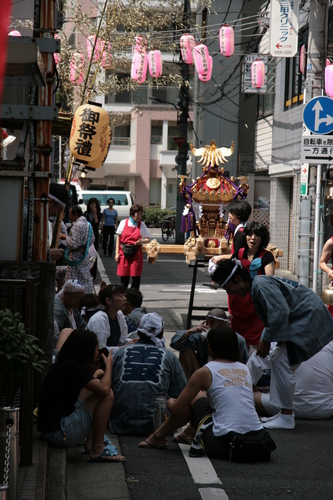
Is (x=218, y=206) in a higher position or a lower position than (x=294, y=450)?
higher

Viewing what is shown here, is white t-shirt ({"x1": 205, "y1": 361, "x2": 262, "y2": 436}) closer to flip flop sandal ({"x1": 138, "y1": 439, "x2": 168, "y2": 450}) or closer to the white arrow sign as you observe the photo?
flip flop sandal ({"x1": 138, "y1": 439, "x2": 168, "y2": 450})

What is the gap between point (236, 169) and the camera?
32.9 meters

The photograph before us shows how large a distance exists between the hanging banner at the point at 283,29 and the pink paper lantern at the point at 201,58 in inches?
190

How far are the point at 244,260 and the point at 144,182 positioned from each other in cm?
4858

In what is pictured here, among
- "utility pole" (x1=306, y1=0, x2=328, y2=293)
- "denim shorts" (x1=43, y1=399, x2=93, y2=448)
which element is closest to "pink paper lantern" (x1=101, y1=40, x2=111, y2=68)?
"utility pole" (x1=306, y1=0, x2=328, y2=293)

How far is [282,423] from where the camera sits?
21.9 ft

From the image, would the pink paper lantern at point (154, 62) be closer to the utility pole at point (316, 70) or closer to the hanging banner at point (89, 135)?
the hanging banner at point (89, 135)

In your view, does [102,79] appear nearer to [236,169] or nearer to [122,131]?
[236,169]

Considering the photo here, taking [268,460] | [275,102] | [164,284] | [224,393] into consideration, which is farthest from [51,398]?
[275,102]

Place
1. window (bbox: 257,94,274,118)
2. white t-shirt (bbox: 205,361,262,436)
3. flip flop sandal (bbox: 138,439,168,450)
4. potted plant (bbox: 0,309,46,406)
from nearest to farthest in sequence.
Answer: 1. potted plant (bbox: 0,309,46,406)
2. white t-shirt (bbox: 205,361,262,436)
3. flip flop sandal (bbox: 138,439,168,450)
4. window (bbox: 257,94,274,118)

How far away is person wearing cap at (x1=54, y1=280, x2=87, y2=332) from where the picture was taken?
7.80 m

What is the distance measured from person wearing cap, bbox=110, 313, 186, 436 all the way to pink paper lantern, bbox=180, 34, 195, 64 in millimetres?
17939

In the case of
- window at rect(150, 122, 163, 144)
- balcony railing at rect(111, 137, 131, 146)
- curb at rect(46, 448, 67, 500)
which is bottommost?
curb at rect(46, 448, 67, 500)

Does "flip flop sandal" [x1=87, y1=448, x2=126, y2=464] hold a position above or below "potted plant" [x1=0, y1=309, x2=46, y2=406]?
below
